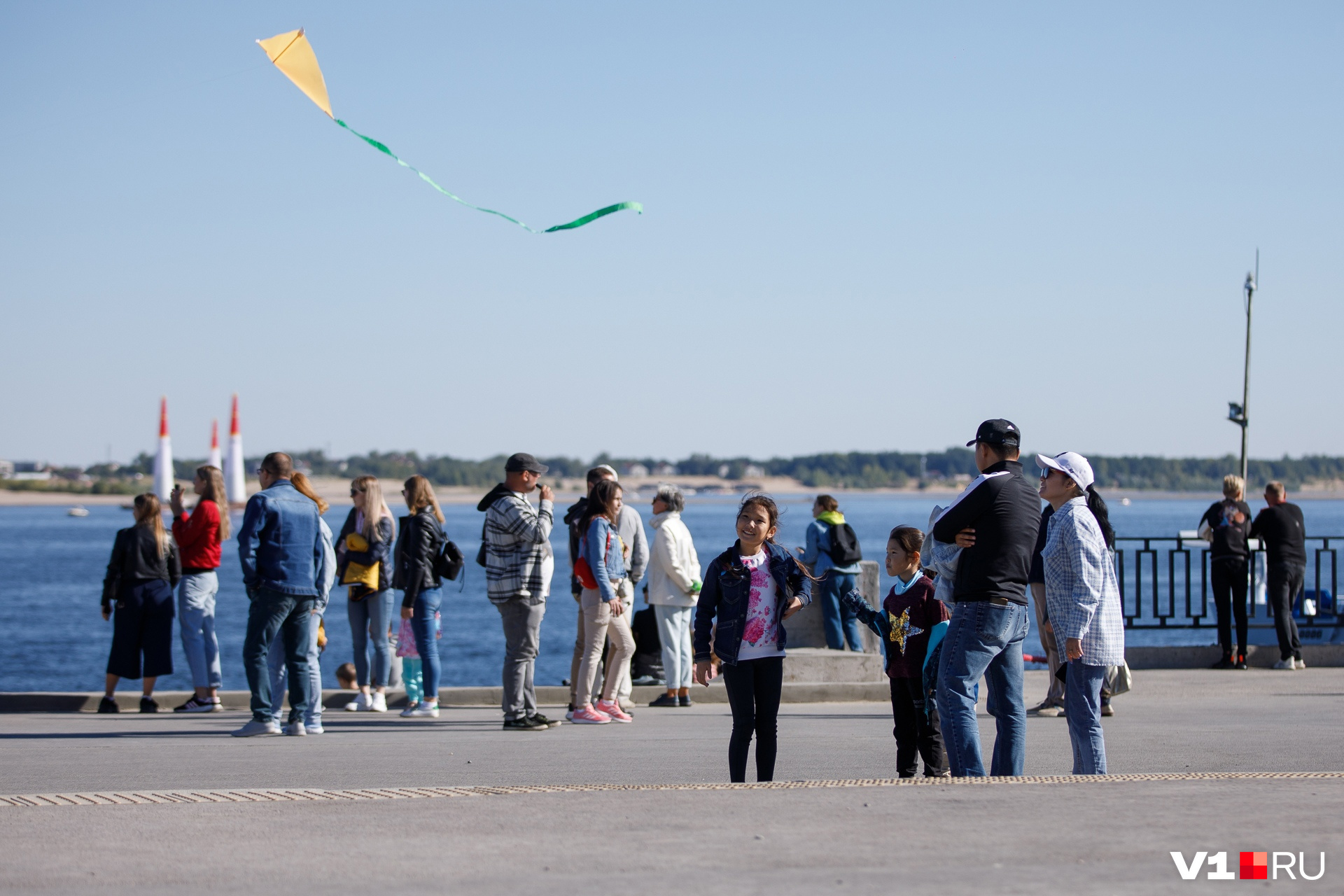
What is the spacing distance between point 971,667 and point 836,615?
776cm

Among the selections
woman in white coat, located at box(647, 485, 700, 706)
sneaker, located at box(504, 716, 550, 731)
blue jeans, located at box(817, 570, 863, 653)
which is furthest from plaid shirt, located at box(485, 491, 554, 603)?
blue jeans, located at box(817, 570, 863, 653)

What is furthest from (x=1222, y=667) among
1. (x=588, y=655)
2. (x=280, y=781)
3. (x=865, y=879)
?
(x=865, y=879)

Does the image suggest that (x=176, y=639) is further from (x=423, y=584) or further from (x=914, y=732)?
(x=914, y=732)

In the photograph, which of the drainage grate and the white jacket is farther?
the white jacket

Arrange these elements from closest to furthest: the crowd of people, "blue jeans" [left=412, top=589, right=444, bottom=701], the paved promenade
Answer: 1. the paved promenade
2. the crowd of people
3. "blue jeans" [left=412, top=589, right=444, bottom=701]

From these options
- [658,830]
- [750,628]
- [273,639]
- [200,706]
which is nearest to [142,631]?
[200,706]

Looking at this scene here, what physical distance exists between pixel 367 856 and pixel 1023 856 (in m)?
2.16

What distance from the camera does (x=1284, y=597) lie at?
13.4 meters

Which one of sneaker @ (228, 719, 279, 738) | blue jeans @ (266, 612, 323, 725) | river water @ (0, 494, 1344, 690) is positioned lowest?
river water @ (0, 494, 1344, 690)

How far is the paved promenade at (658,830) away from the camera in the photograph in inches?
177

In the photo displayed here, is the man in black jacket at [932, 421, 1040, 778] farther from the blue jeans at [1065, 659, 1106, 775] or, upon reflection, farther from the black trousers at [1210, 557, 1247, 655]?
the black trousers at [1210, 557, 1247, 655]

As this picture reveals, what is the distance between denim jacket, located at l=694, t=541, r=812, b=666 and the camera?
6828mm

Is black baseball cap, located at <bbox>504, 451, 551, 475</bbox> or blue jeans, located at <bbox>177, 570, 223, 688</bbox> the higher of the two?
black baseball cap, located at <bbox>504, 451, 551, 475</bbox>

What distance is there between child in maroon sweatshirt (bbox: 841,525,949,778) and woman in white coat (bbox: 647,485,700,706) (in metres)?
4.02
